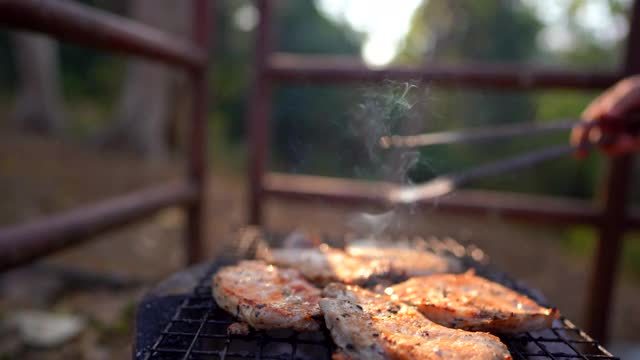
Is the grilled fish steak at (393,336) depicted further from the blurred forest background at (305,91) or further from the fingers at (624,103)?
the blurred forest background at (305,91)

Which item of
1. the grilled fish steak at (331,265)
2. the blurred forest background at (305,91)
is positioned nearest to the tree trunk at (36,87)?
the blurred forest background at (305,91)

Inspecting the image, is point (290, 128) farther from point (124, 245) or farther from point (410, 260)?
point (410, 260)

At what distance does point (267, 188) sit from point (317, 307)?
1757 millimetres

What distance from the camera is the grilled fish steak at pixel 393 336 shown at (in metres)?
1.08

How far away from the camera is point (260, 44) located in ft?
9.75

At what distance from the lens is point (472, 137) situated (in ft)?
7.91

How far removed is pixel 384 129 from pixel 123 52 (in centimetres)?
129

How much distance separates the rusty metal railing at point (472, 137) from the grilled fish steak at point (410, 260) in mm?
758

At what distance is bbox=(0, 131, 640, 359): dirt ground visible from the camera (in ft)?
11.3

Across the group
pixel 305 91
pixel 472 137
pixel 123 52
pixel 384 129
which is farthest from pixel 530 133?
Result: pixel 305 91

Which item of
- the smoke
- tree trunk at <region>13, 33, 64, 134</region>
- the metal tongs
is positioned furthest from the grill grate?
tree trunk at <region>13, 33, 64, 134</region>

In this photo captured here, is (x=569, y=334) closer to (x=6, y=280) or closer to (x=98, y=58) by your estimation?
(x=6, y=280)

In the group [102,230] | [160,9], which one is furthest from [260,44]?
[160,9]

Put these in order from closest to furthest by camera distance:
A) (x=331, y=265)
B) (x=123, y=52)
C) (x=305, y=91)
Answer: (x=331, y=265) < (x=123, y=52) < (x=305, y=91)
